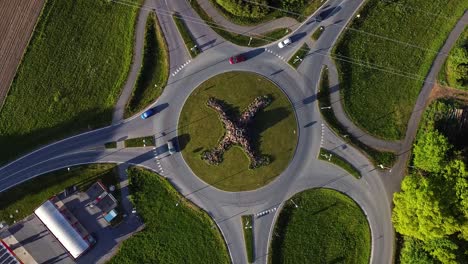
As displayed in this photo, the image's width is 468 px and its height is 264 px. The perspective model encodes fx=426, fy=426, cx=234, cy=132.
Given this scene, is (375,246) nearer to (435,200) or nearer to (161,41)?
(435,200)

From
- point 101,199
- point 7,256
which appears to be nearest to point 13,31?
point 101,199

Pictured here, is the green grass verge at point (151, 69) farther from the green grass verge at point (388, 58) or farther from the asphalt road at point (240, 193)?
the green grass verge at point (388, 58)

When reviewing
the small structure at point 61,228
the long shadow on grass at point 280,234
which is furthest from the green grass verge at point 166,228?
the long shadow on grass at point 280,234

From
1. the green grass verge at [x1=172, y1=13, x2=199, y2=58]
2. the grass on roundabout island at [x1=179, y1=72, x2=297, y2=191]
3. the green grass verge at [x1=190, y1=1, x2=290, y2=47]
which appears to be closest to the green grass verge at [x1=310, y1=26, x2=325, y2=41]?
the green grass verge at [x1=190, y1=1, x2=290, y2=47]

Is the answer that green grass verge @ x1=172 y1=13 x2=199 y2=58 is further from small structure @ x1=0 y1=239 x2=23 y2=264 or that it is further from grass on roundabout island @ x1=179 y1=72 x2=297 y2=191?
small structure @ x1=0 y1=239 x2=23 y2=264

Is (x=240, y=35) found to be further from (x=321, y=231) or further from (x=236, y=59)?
(x=321, y=231)

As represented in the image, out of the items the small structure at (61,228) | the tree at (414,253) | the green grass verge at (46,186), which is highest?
the tree at (414,253)

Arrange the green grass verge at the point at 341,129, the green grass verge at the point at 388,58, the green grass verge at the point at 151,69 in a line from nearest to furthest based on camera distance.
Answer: the green grass verge at the point at 151,69
the green grass verge at the point at 341,129
the green grass verge at the point at 388,58
